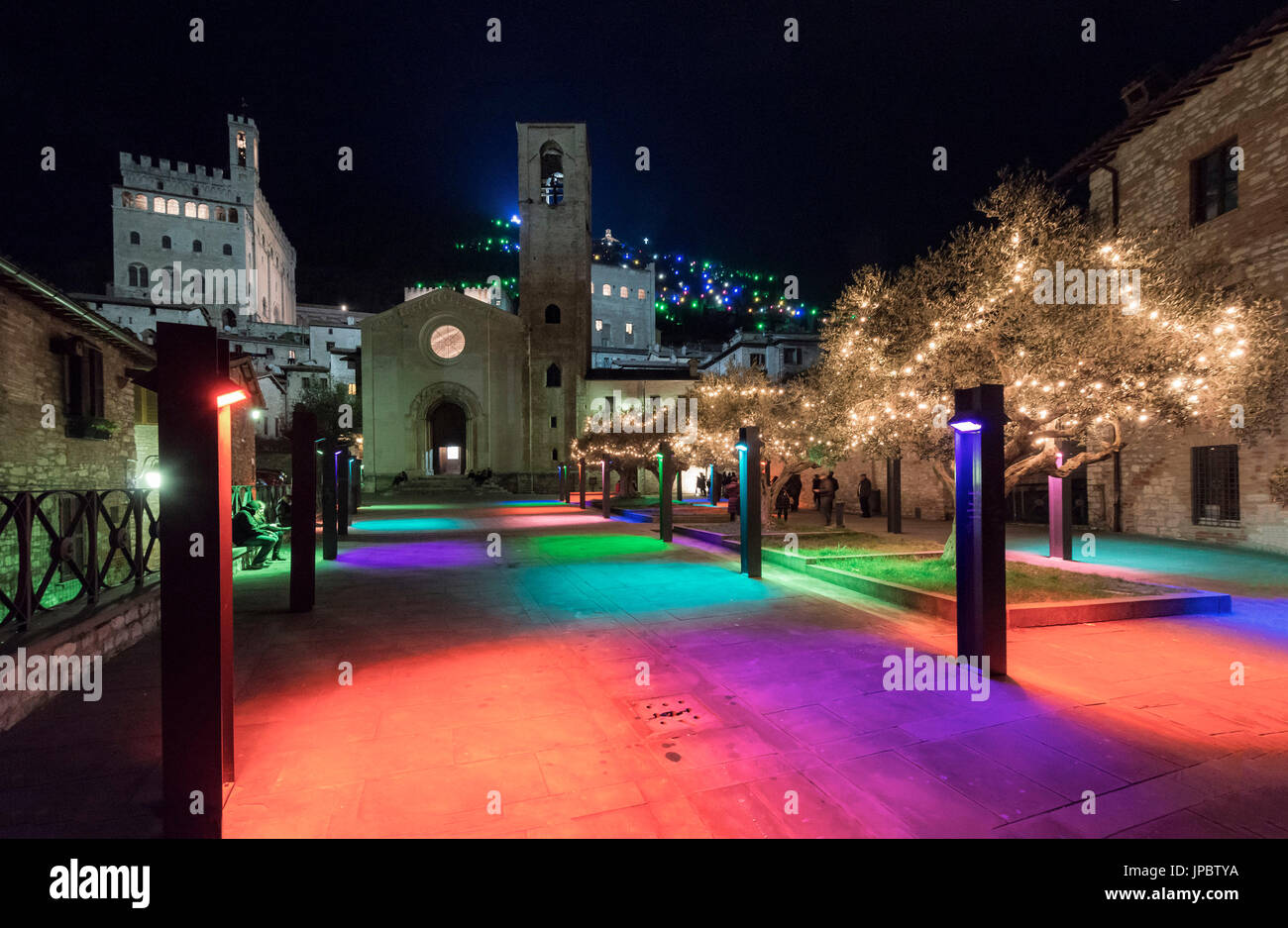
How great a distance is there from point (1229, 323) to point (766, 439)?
31.4ft

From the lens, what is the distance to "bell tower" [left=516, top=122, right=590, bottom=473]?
4197 cm

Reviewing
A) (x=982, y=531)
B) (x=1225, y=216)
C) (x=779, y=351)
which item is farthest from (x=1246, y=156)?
(x=779, y=351)

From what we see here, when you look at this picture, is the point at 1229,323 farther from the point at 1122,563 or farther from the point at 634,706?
the point at 634,706

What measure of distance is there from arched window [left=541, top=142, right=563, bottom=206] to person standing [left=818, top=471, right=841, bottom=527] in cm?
3339

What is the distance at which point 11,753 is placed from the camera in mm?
3498

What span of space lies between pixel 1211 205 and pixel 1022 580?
38.0 ft

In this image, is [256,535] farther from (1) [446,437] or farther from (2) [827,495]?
(1) [446,437]

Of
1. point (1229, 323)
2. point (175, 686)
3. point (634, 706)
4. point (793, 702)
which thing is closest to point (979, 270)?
point (1229, 323)

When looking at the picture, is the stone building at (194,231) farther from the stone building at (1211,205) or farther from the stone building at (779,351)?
the stone building at (1211,205)

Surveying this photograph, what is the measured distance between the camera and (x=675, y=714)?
4.16 meters

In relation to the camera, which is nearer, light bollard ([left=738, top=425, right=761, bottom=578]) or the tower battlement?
light bollard ([left=738, top=425, right=761, bottom=578])

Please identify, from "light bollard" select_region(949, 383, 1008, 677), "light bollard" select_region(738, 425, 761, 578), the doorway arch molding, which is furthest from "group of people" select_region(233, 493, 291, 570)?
the doorway arch molding

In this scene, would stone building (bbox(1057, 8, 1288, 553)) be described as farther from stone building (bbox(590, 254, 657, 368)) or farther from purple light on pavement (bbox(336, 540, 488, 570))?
stone building (bbox(590, 254, 657, 368))

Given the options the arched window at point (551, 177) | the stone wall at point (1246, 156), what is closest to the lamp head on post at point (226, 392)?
the stone wall at point (1246, 156)
